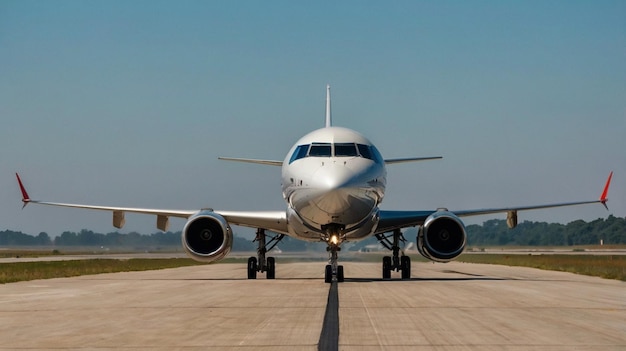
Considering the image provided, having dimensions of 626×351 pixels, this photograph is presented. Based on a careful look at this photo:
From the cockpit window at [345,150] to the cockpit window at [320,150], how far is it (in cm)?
22

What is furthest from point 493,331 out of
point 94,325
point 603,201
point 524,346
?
point 603,201

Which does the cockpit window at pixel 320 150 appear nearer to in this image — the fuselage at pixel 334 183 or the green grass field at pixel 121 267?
the fuselage at pixel 334 183

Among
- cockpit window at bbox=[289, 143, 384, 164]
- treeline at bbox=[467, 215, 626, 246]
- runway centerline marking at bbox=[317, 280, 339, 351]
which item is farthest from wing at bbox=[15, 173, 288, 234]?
treeline at bbox=[467, 215, 626, 246]

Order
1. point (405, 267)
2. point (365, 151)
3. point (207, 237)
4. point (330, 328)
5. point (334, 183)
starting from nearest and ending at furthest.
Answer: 1. point (330, 328)
2. point (334, 183)
3. point (365, 151)
4. point (207, 237)
5. point (405, 267)

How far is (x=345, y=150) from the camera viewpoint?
2378 centimetres

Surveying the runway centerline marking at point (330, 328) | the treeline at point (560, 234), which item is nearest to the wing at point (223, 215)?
the runway centerline marking at point (330, 328)

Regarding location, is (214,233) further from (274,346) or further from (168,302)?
(274,346)

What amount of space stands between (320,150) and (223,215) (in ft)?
Answer: 17.8

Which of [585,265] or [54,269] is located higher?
[585,265]

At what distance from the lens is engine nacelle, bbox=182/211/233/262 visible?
86.5ft

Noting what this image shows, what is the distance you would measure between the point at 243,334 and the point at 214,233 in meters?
15.5

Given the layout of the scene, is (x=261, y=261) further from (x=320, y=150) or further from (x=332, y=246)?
(x=320, y=150)

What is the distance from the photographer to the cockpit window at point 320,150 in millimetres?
23672

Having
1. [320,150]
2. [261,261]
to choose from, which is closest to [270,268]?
[261,261]
